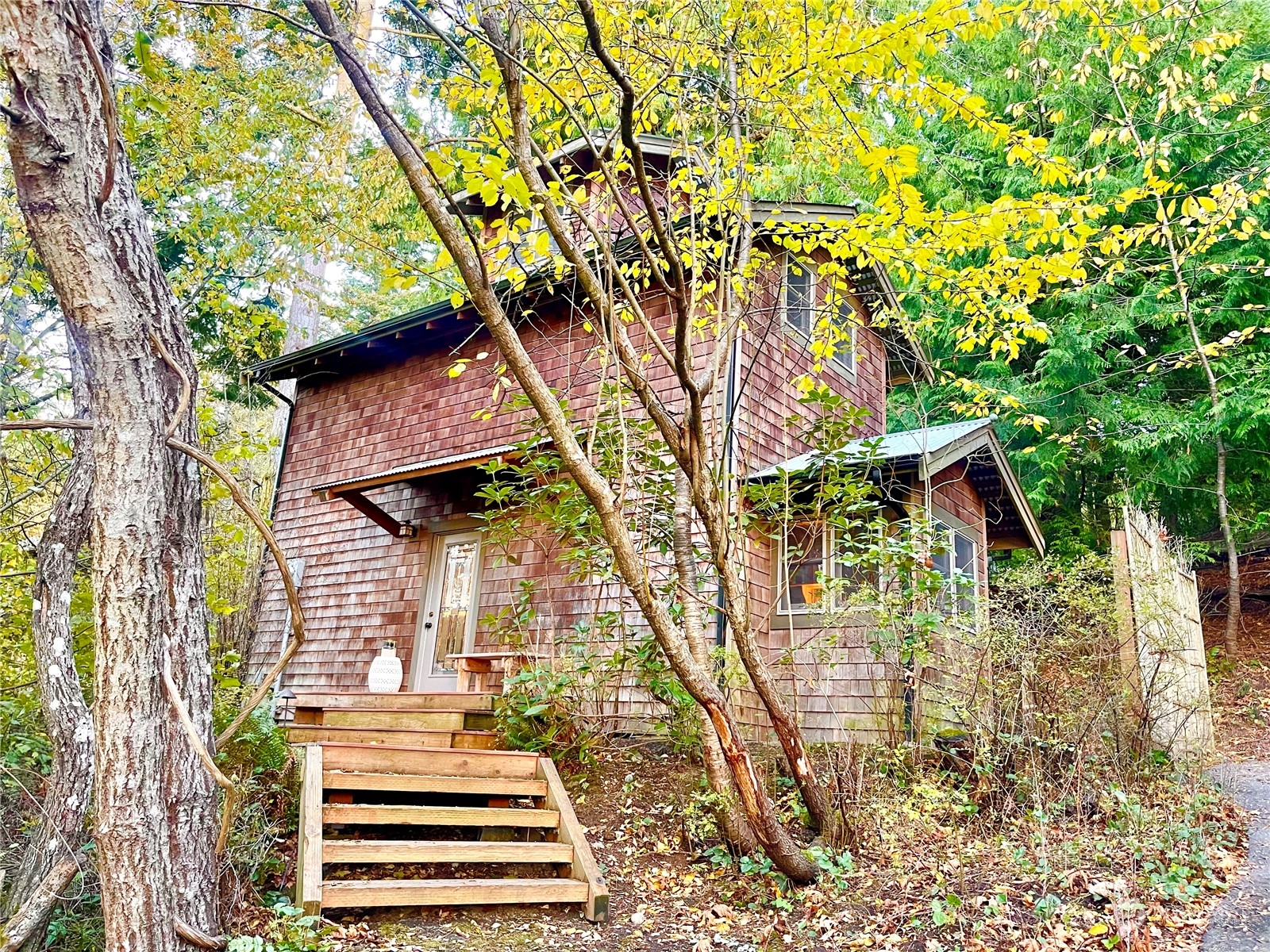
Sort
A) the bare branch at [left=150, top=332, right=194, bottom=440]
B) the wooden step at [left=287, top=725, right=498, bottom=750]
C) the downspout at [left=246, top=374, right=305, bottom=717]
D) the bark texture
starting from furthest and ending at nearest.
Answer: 1. the downspout at [left=246, top=374, right=305, bottom=717]
2. the wooden step at [left=287, top=725, right=498, bottom=750]
3. the bark texture
4. the bare branch at [left=150, top=332, right=194, bottom=440]

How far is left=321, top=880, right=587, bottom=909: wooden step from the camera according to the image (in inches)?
171

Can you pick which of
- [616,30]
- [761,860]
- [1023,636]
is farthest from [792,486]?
[616,30]

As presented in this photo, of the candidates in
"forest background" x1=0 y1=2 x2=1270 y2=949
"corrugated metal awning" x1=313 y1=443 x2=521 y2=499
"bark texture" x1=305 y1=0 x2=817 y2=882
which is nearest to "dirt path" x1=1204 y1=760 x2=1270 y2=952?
"bark texture" x1=305 y1=0 x2=817 y2=882

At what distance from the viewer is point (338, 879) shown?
489 centimetres

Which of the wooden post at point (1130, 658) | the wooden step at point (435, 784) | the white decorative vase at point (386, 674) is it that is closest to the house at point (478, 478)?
the white decorative vase at point (386, 674)

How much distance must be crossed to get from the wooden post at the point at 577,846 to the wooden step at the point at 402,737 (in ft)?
2.52

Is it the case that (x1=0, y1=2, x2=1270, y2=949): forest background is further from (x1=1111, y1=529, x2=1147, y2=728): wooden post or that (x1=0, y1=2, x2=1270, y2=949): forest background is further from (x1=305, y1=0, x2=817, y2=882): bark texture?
(x1=305, y1=0, x2=817, y2=882): bark texture

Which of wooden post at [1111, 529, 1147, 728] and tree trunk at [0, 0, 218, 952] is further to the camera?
wooden post at [1111, 529, 1147, 728]

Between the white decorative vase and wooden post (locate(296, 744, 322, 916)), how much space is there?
3.92 m

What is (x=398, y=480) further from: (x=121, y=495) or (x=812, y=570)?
(x=121, y=495)

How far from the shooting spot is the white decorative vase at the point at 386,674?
925cm

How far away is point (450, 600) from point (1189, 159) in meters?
11.2

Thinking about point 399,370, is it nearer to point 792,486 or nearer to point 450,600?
point 450,600

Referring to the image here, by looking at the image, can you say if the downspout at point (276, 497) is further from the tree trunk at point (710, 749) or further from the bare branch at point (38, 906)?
the tree trunk at point (710, 749)
